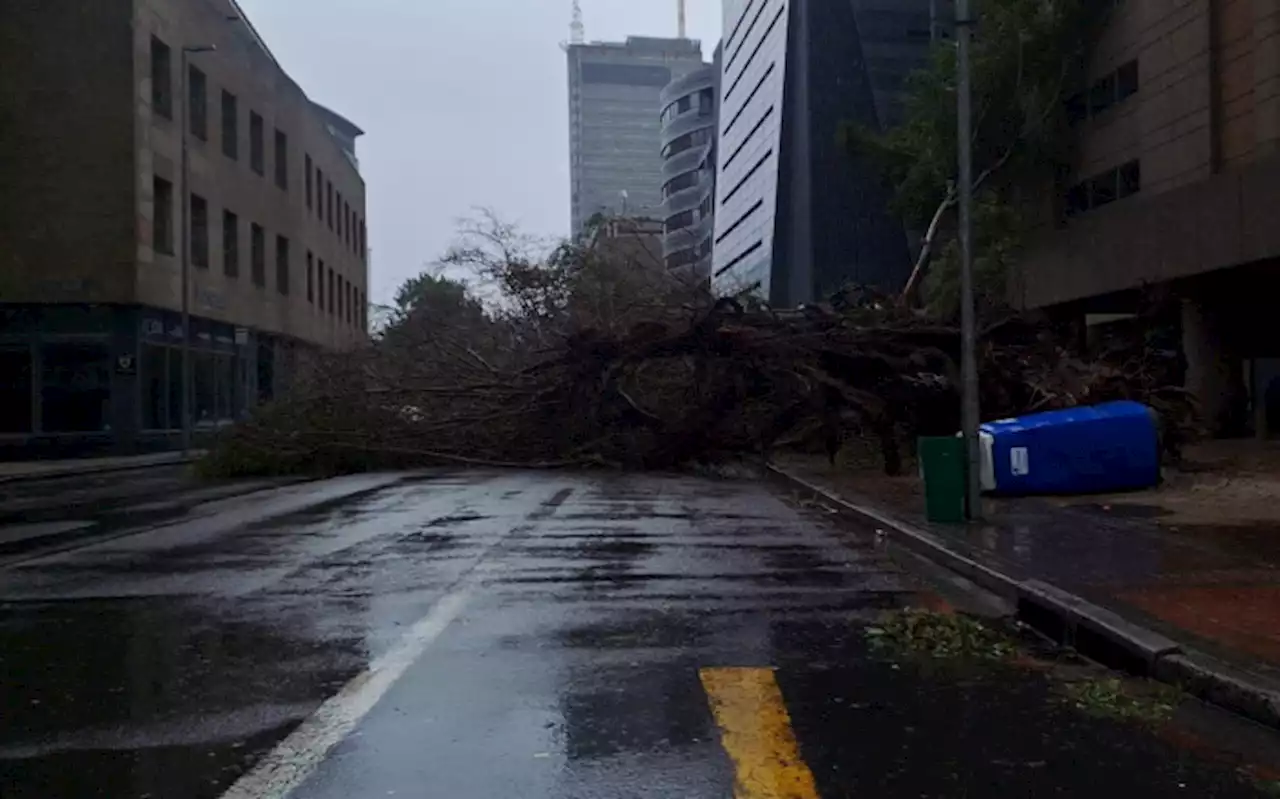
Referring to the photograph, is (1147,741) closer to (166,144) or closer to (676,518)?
(676,518)

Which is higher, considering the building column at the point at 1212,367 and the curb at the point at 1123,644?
the building column at the point at 1212,367

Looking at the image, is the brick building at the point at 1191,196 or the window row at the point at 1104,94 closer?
the brick building at the point at 1191,196

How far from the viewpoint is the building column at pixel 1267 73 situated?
2798 centimetres

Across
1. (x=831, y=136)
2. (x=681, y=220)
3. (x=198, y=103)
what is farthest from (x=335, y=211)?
(x=681, y=220)

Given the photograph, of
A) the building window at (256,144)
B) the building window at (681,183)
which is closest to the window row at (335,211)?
the building window at (256,144)

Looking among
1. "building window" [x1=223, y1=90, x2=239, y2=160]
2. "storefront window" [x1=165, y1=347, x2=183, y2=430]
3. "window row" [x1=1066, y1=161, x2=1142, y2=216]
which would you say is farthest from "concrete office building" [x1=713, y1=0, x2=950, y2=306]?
"storefront window" [x1=165, y1=347, x2=183, y2=430]

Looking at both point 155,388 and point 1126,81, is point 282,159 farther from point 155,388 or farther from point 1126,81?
point 1126,81

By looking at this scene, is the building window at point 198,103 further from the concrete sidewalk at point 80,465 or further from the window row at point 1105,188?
the window row at point 1105,188

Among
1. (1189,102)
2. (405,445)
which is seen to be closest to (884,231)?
(1189,102)

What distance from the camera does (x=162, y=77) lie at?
3862cm

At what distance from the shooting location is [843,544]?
13.2 m

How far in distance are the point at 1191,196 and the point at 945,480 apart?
17.1 metres

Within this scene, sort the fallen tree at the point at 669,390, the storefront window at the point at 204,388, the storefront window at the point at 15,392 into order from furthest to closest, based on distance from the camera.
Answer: the storefront window at the point at 204,388 → the storefront window at the point at 15,392 → the fallen tree at the point at 669,390

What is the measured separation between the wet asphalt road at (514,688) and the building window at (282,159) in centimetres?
4129
